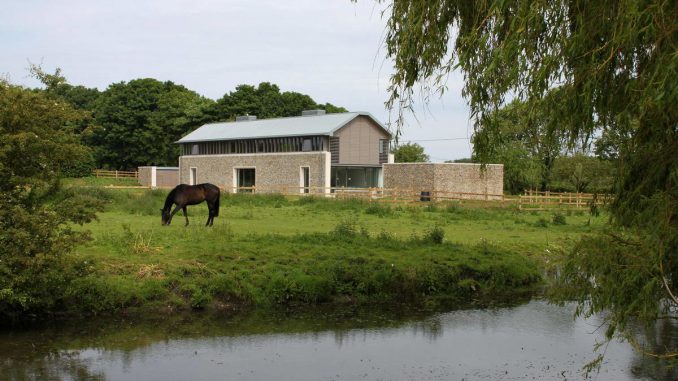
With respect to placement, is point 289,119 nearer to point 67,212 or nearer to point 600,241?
point 67,212

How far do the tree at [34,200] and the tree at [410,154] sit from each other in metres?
59.6

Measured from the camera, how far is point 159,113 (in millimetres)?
70812

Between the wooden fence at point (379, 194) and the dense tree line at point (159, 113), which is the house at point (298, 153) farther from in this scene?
the dense tree line at point (159, 113)

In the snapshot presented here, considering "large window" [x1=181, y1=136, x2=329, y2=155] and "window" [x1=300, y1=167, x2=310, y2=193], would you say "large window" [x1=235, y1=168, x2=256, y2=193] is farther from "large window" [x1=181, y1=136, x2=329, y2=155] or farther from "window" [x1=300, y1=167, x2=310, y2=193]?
"window" [x1=300, y1=167, x2=310, y2=193]

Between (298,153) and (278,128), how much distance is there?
443cm

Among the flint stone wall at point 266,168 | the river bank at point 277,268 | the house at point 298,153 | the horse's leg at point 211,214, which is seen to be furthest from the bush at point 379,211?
the house at point 298,153

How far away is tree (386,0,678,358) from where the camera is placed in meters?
6.06

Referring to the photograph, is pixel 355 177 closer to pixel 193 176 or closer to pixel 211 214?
pixel 193 176

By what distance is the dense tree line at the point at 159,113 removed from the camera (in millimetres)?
69125

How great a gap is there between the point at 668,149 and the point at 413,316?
724 cm

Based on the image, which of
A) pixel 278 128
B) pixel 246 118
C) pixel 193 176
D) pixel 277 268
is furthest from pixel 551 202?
pixel 193 176

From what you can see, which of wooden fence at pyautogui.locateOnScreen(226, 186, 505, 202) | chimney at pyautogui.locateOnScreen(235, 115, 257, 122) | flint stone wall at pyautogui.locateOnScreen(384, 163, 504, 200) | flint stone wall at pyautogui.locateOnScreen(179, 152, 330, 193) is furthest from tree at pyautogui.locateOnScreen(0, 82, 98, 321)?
chimney at pyautogui.locateOnScreen(235, 115, 257, 122)

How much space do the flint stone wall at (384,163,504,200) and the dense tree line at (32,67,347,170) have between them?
2320cm

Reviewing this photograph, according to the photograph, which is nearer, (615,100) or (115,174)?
(615,100)
